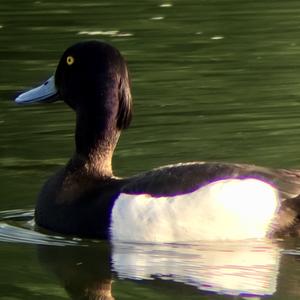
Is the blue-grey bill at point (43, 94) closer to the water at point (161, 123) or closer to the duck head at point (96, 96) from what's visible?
the duck head at point (96, 96)

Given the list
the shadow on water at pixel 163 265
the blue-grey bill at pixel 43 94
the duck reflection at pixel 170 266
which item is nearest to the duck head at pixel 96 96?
the blue-grey bill at pixel 43 94

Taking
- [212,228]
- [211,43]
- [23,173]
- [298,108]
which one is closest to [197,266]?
[212,228]

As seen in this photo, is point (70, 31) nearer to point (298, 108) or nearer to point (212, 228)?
point (298, 108)

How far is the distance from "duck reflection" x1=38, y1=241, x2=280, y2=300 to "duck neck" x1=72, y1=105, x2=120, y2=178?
79cm

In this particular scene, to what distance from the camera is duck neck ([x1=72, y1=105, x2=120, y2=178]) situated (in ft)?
31.7

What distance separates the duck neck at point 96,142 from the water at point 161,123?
0.53 m

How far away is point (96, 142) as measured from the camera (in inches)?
383

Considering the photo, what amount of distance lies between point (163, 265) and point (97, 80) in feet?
5.19

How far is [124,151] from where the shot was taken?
11.1 metres

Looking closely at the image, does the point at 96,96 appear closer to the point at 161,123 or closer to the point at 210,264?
the point at 210,264

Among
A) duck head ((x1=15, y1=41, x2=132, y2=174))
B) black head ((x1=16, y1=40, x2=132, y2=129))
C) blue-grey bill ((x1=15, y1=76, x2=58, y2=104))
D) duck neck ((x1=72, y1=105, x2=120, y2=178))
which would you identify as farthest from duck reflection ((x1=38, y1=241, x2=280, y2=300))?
blue-grey bill ((x1=15, y1=76, x2=58, y2=104))

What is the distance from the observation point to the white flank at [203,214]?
8945mm

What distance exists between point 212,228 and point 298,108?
3.58 m

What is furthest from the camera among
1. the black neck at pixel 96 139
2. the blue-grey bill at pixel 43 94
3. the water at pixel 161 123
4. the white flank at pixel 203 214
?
the blue-grey bill at pixel 43 94
